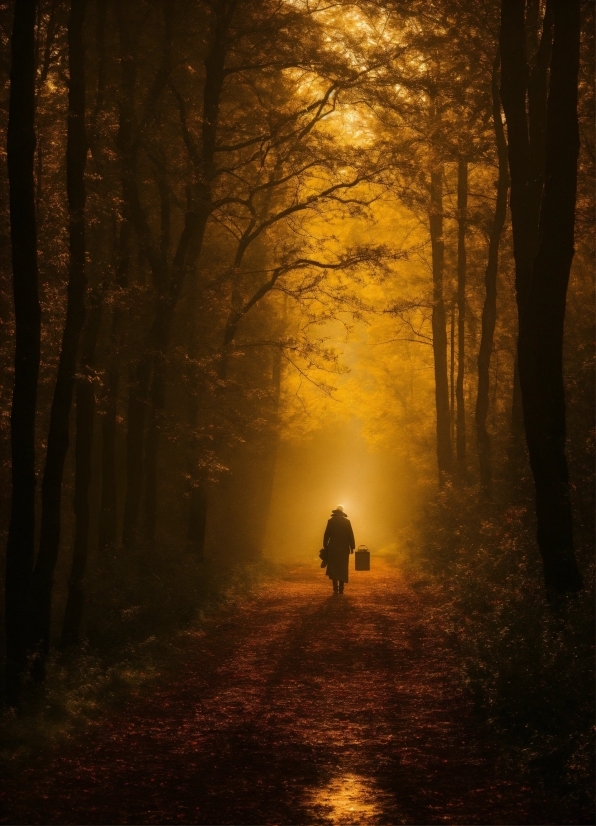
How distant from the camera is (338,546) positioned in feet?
67.8

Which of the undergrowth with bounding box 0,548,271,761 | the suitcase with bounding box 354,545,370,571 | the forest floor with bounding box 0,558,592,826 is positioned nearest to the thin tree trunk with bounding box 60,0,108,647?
the undergrowth with bounding box 0,548,271,761

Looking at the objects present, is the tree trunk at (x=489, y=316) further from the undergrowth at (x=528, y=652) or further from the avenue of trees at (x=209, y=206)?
the undergrowth at (x=528, y=652)

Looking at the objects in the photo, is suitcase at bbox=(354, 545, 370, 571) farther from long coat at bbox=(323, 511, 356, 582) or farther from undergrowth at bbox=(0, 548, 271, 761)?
long coat at bbox=(323, 511, 356, 582)

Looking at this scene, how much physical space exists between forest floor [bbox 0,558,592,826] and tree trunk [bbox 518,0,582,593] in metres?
2.18

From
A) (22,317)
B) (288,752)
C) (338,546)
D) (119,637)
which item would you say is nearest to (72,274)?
(22,317)

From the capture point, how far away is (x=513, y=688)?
8398 millimetres

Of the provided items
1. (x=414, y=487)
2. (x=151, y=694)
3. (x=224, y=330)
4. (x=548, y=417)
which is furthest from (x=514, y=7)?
(x=414, y=487)

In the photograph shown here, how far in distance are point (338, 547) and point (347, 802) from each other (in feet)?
46.7

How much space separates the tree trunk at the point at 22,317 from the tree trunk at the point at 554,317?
609cm

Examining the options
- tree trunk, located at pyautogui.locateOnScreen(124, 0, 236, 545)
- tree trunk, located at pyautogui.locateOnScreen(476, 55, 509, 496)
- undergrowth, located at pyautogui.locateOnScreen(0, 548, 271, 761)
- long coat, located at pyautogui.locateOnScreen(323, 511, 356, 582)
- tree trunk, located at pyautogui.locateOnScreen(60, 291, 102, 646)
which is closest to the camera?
undergrowth, located at pyautogui.locateOnScreen(0, 548, 271, 761)

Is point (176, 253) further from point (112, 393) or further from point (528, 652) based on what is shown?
point (528, 652)

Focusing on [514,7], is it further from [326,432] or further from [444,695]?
[326,432]

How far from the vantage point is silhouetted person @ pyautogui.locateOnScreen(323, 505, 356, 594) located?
20.6 metres

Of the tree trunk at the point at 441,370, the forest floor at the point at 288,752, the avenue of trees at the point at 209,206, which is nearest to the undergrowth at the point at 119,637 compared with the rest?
the forest floor at the point at 288,752
